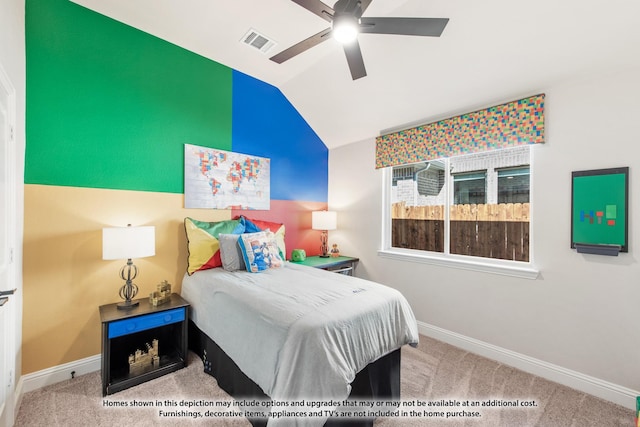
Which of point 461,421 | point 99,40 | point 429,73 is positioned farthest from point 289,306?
point 99,40

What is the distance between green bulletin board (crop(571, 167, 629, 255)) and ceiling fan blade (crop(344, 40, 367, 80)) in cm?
195

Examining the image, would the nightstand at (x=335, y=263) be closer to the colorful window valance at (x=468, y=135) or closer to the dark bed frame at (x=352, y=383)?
the colorful window valance at (x=468, y=135)

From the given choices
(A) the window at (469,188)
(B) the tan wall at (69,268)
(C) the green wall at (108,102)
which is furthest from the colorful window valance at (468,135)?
(B) the tan wall at (69,268)

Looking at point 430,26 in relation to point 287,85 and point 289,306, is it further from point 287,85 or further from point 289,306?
point 287,85

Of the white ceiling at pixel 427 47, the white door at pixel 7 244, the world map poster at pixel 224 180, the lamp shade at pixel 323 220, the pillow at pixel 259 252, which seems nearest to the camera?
the white door at pixel 7 244

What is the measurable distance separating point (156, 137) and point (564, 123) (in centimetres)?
370

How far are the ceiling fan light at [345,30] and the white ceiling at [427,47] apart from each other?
0.78 m

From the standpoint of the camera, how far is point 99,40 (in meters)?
2.30

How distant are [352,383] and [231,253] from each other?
1.55 meters

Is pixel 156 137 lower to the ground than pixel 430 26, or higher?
lower

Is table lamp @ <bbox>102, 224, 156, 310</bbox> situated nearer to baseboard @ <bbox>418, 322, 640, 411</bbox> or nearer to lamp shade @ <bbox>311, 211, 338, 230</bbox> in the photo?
lamp shade @ <bbox>311, 211, 338, 230</bbox>

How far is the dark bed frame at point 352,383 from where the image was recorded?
1592mm

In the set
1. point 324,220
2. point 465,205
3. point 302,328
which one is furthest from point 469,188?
point 302,328

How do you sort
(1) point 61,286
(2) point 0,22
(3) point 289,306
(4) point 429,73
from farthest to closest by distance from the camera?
(4) point 429,73 → (1) point 61,286 → (3) point 289,306 → (2) point 0,22
